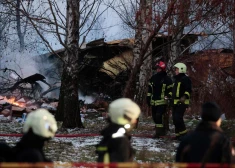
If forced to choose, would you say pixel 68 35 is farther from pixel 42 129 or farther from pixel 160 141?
pixel 42 129

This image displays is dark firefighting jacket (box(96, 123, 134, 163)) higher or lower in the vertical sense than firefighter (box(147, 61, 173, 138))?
lower

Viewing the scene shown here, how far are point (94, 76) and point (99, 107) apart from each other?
4.12 meters

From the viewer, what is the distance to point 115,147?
422cm

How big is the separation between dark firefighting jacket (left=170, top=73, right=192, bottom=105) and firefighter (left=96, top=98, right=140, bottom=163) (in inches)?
205

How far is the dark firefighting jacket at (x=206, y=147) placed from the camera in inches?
165

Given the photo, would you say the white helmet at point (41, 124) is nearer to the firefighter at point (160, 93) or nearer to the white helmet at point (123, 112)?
the white helmet at point (123, 112)

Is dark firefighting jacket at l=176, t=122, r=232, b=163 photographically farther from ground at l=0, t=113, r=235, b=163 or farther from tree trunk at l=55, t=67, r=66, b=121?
tree trunk at l=55, t=67, r=66, b=121

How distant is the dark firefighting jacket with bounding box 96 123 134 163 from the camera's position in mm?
4197

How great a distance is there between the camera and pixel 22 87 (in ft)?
72.7

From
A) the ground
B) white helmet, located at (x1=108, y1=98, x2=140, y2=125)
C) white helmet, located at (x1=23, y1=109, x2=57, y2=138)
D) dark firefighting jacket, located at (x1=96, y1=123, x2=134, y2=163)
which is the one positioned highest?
white helmet, located at (x1=108, y1=98, x2=140, y2=125)

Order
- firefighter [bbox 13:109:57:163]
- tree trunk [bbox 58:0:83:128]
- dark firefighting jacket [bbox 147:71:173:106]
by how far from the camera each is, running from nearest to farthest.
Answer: firefighter [bbox 13:109:57:163] → dark firefighting jacket [bbox 147:71:173:106] → tree trunk [bbox 58:0:83:128]

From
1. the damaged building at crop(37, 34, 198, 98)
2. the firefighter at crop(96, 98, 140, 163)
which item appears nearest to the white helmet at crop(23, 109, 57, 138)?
the firefighter at crop(96, 98, 140, 163)

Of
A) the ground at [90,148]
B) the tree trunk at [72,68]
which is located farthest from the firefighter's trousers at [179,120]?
the tree trunk at [72,68]

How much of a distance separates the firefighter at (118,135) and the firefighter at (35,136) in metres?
0.54
